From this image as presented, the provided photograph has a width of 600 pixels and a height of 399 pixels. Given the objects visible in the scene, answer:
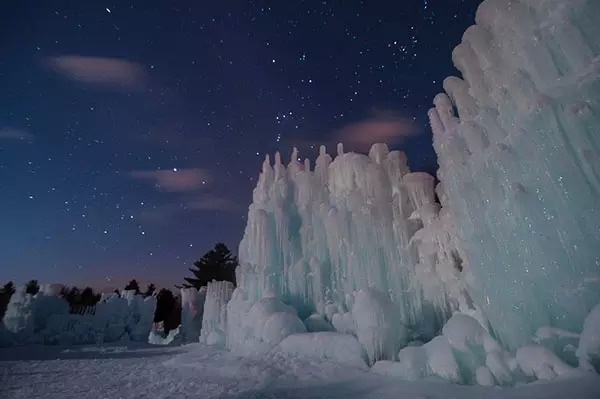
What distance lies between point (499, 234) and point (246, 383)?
718cm

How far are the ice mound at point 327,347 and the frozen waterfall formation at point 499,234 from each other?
7 cm

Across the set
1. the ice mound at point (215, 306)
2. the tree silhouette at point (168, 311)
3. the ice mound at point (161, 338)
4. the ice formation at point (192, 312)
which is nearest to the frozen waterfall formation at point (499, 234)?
the ice mound at point (215, 306)

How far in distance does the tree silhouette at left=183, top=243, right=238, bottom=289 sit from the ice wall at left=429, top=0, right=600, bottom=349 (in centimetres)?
3643

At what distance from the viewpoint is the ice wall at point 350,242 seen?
1368 cm

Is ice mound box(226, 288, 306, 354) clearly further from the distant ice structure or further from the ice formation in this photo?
the distant ice structure

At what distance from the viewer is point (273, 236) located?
749 inches

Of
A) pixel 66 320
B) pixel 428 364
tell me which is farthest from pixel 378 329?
pixel 66 320

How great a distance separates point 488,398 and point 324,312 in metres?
9.70

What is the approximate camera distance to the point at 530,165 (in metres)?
8.10

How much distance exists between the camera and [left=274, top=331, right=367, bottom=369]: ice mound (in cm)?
1091

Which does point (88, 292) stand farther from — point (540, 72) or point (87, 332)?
point (540, 72)

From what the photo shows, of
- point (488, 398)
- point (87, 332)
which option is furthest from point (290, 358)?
point (87, 332)

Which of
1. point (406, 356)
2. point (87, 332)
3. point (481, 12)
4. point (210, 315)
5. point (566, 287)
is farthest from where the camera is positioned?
point (87, 332)

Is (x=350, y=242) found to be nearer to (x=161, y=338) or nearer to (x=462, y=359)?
(x=462, y=359)
